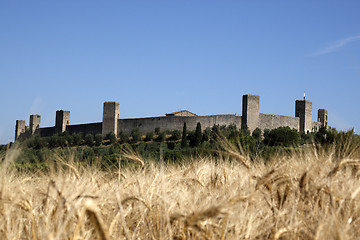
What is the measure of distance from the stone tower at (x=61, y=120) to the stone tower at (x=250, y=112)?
20.0m

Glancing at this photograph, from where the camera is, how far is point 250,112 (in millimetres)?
41031

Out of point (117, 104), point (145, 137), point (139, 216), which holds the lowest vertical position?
point (139, 216)

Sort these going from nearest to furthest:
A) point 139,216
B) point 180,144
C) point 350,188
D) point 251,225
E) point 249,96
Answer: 1. point 251,225
2. point 350,188
3. point 139,216
4. point 180,144
5. point 249,96

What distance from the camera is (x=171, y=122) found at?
137 feet

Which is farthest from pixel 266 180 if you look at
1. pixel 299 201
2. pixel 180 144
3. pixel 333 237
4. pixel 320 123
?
pixel 320 123

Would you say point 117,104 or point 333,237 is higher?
point 117,104

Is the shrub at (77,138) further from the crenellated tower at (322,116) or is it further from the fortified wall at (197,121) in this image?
the crenellated tower at (322,116)

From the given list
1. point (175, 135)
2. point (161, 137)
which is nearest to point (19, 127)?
point (161, 137)

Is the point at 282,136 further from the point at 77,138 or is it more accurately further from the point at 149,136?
the point at 77,138

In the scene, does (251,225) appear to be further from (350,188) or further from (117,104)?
(117,104)

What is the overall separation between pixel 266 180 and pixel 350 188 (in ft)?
1.66

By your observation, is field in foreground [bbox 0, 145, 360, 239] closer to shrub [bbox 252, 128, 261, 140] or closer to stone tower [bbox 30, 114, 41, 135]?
shrub [bbox 252, 128, 261, 140]

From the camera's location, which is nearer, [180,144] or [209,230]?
[209,230]

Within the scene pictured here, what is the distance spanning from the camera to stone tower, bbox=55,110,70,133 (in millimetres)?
47219
